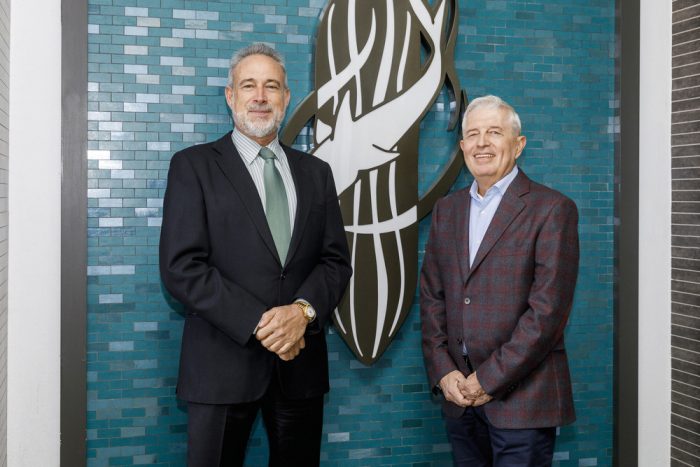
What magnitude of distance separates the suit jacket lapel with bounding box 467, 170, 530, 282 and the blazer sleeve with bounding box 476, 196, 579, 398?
102 mm

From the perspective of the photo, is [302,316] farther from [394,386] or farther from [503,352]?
[394,386]

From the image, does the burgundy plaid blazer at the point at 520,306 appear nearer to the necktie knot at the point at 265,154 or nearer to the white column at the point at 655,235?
Result: the necktie knot at the point at 265,154

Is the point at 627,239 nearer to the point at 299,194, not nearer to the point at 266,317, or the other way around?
the point at 299,194

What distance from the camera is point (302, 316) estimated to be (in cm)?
207

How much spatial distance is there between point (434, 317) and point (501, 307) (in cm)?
27

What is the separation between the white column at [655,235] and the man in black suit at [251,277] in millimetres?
1470

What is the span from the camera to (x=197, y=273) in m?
1.99

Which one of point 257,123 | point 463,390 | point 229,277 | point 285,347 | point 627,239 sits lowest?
point 463,390

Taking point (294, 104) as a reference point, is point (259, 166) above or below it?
below

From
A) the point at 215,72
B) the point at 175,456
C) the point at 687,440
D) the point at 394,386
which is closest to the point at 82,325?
the point at 175,456

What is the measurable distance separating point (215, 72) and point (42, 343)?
3.83 ft

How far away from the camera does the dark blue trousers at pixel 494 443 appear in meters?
2.06

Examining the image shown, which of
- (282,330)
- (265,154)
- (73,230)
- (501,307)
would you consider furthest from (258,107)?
(501,307)

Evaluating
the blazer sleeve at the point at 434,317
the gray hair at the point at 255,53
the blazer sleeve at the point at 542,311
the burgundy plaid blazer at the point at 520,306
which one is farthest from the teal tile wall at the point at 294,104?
the blazer sleeve at the point at 542,311
